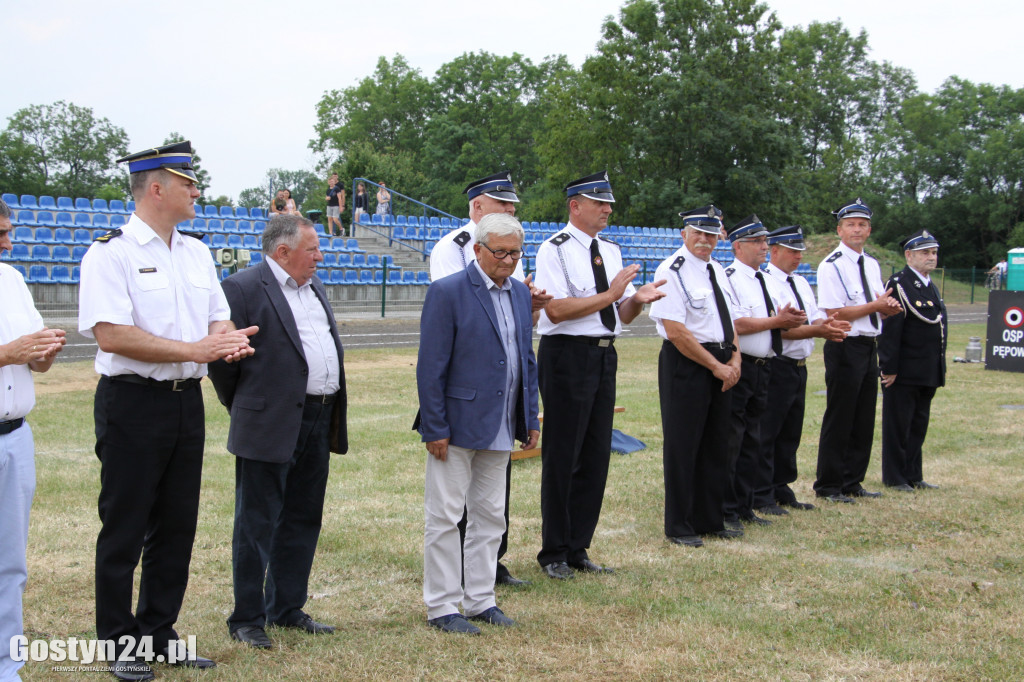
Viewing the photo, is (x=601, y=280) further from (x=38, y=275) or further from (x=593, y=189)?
(x=38, y=275)

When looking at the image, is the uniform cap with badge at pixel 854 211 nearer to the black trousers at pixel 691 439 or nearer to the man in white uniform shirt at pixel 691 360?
the man in white uniform shirt at pixel 691 360

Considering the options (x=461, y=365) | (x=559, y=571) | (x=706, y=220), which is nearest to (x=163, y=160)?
(x=461, y=365)

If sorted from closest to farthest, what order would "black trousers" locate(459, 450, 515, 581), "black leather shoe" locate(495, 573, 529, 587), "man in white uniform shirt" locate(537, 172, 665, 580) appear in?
"black trousers" locate(459, 450, 515, 581), "black leather shoe" locate(495, 573, 529, 587), "man in white uniform shirt" locate(537, 172, 665, 580)

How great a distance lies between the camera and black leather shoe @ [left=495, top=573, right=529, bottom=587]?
17.7 feet

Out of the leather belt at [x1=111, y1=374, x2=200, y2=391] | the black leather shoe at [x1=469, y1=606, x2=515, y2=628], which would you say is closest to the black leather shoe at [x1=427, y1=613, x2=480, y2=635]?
the black leather shoe at [x1=469, y1=606, x2=515, y2=628]

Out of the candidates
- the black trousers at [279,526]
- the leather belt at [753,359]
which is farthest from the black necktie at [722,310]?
the black trousers at [279,526]

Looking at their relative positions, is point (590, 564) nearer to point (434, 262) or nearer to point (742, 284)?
point (434, 262)

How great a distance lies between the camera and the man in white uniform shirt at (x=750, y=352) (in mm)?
6930

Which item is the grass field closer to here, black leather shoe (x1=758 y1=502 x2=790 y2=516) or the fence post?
black leather shoe (x1=758 y1=502 x2=790 y2=516)

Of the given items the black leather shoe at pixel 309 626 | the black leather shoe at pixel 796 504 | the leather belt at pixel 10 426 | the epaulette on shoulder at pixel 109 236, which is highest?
the epaulette on shoulder at pixel 109 236

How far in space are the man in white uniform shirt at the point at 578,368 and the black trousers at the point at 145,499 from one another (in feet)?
7.38

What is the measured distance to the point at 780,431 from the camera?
7734 millimetres

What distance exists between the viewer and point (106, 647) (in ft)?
12.9

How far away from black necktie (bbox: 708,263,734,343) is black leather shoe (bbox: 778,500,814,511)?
1.90 meters
